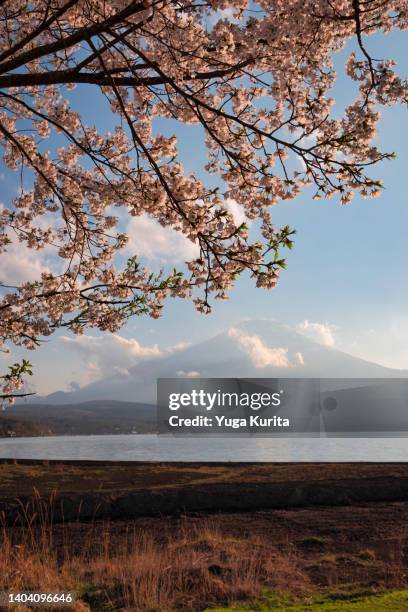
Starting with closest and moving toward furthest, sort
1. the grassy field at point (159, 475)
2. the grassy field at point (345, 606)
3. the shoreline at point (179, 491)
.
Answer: the grassy field at point (345, 606) < the shoreline at point (179, 491) < the grassy field at point (159, 475)

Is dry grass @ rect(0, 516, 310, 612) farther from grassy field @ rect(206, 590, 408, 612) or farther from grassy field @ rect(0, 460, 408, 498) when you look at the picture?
grassy field @ rect(0, 460, 408, 498)

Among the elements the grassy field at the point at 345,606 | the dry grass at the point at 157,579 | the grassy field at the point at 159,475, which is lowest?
the grassy field at the point at 159,475

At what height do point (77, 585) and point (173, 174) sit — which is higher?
point (173, 174)

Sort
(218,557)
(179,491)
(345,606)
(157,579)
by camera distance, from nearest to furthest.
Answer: (345,606) < (157,579) < (218,557) < (179,491)

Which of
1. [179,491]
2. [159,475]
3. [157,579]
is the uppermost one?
[157,579]

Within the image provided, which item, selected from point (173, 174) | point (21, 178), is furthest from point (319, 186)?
point (21, 178)

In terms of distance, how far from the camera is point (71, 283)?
10.1 meters

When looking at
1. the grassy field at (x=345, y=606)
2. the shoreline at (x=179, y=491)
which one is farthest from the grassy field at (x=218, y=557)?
the shoreline at (x=179, y=491)

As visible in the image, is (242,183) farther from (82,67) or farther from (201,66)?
(82,67)

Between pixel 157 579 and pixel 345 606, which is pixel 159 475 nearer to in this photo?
pixel 157 579

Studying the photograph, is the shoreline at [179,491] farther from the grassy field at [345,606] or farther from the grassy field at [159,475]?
the grassy field at [345,606]

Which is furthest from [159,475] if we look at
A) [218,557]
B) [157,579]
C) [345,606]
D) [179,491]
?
[345,606]

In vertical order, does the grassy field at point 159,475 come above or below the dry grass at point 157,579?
below

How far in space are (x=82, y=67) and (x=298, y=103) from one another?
3.13 m
